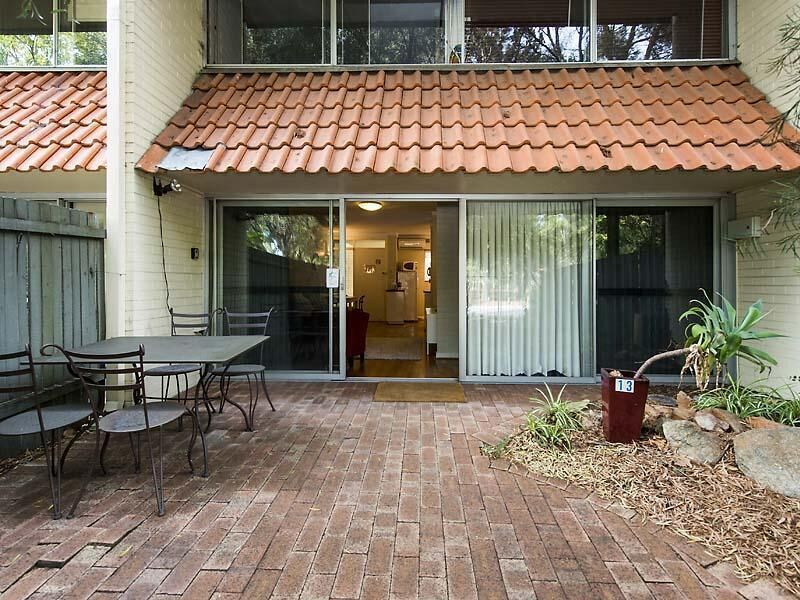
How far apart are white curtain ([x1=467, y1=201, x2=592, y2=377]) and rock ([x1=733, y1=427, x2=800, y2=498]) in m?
2.39

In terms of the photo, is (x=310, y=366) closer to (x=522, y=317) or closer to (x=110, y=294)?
(x=110, y=294)

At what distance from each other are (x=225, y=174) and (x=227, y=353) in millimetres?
2005

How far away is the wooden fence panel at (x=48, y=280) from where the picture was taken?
3.00 meters

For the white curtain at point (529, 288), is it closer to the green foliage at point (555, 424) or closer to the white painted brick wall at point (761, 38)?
the green foliage at point (555, 424)

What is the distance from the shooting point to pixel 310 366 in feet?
17.4

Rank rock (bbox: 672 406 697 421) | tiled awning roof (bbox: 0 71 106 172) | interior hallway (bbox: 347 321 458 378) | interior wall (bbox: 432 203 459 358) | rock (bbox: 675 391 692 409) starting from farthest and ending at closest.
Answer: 1. interior wall (bbox: 432 203 459 358)
2. interior hallway (bbox: 347 321 458 378)
3. tiled awning roof (bbox: 0 71 106 172)
4. rock (bbox: 675 391 692 409)
5. rock (bbox: 672 406 697 421)

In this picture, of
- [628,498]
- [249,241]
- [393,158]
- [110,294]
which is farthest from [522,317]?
[110,294]

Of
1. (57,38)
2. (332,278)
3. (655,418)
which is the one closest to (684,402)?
(655,418)

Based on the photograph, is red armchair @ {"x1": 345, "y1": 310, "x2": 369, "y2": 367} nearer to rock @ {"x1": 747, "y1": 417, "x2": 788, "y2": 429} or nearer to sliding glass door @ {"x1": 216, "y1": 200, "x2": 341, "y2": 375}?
sliding glass door @ {"x1": 216, "y1": 200, "x2": 341, "y2": 375}

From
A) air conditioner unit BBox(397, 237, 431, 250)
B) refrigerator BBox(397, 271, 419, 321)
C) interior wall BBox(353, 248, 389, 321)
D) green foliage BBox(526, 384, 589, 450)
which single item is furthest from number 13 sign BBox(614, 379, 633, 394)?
interior wall BBox(353, 248, 389, 321)

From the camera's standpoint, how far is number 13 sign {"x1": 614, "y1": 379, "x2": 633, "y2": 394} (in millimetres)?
3068

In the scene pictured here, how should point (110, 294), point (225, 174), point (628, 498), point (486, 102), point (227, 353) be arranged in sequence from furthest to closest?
1. point (486, 102)
2. point (225, 174)
3. point (110, 294)
4. point (227, 353)
5. point (628, 498)

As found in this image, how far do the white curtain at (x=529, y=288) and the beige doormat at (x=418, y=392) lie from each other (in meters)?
0.46

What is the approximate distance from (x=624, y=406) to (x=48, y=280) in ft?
14.1
